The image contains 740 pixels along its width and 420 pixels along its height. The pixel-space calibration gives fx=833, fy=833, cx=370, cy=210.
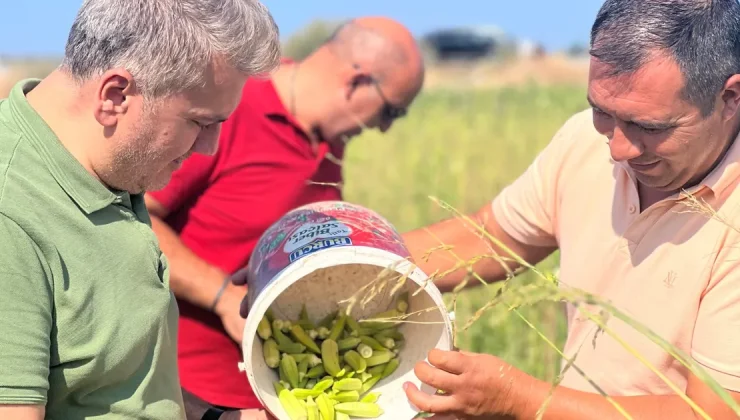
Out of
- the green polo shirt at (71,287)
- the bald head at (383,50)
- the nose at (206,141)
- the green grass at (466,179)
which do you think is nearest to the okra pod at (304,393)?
the green polo shirt at (71,287)

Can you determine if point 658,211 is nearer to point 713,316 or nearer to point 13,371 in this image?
point 713,316

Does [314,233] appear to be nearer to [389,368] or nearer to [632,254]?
[389,368]

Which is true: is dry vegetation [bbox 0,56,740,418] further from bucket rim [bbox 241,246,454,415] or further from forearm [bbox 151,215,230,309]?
forearm [bbox 151,215,230,309]

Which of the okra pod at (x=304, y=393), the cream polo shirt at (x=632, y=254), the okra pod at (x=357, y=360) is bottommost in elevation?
the okra pod at (x=304, y=393)

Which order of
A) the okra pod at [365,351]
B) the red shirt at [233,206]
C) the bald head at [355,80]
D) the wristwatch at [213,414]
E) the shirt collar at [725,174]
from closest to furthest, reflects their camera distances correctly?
1. the shirt collar at [725,174]
2. the okra pod at [365,351]
3. the wristwatch at [213,414]
4. the red shirt at [233,206]
5. the bald head at [355,80]

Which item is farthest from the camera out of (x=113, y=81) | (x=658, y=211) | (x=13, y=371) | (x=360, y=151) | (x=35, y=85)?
(x=360, y=151)

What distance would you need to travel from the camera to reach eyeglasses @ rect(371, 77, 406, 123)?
3043 millimetres

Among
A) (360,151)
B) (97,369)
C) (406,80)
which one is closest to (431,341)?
(97,369)

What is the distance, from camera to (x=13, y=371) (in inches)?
56.9

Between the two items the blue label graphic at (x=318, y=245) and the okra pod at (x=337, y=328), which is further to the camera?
the okra pod at (x=337, y=328)

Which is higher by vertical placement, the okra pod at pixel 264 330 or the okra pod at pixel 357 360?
the okra pod at pixel 264 330

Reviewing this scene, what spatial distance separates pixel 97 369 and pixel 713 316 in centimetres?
140

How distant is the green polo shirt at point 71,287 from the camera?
1.46 metres

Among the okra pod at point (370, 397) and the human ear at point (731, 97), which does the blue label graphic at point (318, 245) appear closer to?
the okra pod at point (370, 397)
